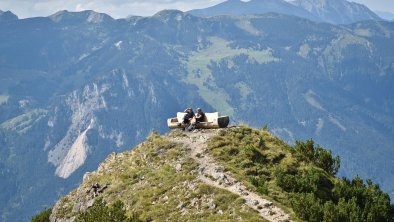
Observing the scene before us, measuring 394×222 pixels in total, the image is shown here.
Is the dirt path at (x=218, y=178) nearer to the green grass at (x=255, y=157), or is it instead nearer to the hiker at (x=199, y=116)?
the green grass at (x=255, y=157)

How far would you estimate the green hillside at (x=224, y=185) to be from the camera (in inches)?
1555

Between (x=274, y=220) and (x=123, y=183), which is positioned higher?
(x=274, y=220)

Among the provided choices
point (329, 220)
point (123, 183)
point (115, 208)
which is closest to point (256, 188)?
point (329, 220)

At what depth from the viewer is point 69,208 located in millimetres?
54500

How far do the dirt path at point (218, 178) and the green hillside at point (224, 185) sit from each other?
7 cm

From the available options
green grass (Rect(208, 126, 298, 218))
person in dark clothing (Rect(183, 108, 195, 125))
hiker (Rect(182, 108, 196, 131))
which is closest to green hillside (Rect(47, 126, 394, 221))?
green grass (Rect(208, 126, 298, 218))

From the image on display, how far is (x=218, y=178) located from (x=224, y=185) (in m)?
1.37

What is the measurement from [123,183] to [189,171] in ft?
24.2

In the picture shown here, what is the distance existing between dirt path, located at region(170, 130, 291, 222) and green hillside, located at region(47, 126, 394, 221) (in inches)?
2.9

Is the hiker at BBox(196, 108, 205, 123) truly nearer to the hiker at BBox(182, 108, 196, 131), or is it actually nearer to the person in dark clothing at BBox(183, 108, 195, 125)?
the hiker at BBox(182, 108, 196, 131)

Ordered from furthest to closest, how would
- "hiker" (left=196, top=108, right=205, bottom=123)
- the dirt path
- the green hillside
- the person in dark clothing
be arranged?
1. the person in dark clothing
2. "hiker" (left=196, top=108, right=205, bottom=123)
3. the green hillside
4. the dirt path

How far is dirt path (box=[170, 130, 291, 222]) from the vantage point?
128ft

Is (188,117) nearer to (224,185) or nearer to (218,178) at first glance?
(218,178)

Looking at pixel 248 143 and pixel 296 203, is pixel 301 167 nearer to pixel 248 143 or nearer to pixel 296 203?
pixel 248 143
